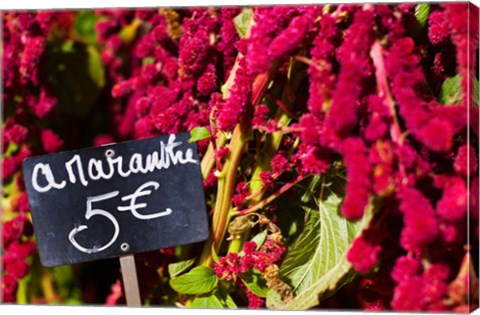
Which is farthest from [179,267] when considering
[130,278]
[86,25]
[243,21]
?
[86,25]

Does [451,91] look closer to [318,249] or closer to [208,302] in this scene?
[318,249]

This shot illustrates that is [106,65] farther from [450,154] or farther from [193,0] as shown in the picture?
[450,154]

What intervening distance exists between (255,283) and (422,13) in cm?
43

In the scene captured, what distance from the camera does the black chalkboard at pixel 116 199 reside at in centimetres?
95

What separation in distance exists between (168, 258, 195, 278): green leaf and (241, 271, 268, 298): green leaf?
3.9 inches

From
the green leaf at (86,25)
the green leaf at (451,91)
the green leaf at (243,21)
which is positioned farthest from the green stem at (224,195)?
the green leaf at (86,25)

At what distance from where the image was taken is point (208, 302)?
0.97 meters

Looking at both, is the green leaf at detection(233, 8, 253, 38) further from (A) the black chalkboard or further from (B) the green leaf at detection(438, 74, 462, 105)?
(B) the green leaf at detection(438, 74, 462, 105)

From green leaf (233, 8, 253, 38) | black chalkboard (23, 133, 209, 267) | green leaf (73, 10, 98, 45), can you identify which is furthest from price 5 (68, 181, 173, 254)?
green leaf (73, 10, 98, 45)

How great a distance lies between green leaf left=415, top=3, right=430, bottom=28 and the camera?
0.90 m

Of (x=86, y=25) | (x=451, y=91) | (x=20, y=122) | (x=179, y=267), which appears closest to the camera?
(x=451, y=91)

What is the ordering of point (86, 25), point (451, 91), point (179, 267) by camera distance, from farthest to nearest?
point (86, 25), point (179, 267), point (451, 91)

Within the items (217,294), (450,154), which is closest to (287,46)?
(450,154)

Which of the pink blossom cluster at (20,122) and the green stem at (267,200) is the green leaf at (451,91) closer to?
the green stem at (267,200)
